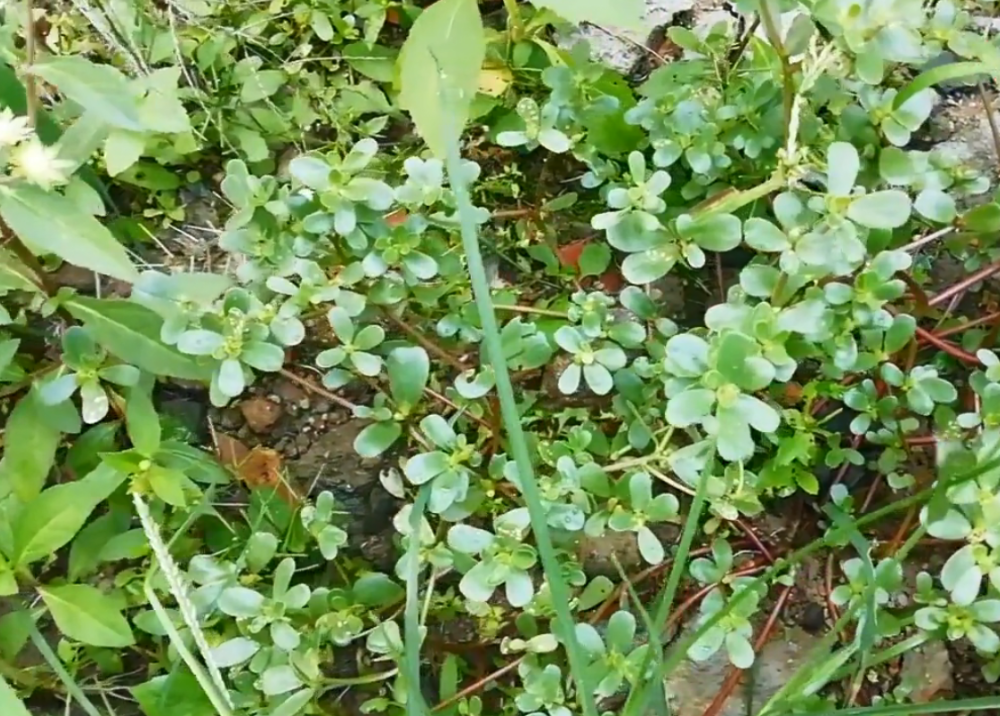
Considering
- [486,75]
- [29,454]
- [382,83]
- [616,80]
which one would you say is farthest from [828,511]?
[29,454]

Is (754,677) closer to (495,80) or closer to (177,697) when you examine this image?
(177,697)

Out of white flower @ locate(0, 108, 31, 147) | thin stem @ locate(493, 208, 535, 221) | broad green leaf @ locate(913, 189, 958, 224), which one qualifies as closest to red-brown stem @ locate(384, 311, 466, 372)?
thin stem @ locate(493, 208, 535, 221)

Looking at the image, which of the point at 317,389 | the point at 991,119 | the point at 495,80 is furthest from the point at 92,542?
the point at 991,119

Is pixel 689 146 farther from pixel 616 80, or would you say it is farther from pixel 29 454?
pixel 29 454

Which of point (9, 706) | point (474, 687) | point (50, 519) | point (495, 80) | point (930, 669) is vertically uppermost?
point (495, 80)

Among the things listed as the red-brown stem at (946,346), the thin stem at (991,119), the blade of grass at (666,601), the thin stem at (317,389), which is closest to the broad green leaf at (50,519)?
the thin stem at (317,389)

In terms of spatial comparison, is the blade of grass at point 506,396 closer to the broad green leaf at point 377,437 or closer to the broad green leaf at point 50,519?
the broad green leaf at point 377,437
